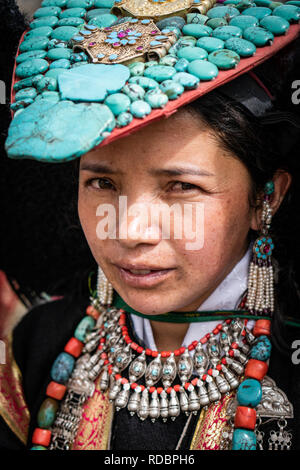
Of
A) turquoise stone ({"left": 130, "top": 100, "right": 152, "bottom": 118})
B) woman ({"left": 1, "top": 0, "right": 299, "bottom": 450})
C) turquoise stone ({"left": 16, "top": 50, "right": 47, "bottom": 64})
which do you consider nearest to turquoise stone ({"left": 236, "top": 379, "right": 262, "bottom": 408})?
woman ({"left": 1, "top": 0, "right": 299, "bottom": 450})

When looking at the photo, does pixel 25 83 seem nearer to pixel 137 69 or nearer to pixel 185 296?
pixel 137 69

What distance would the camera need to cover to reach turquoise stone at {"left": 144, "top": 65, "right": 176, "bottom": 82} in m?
0.95

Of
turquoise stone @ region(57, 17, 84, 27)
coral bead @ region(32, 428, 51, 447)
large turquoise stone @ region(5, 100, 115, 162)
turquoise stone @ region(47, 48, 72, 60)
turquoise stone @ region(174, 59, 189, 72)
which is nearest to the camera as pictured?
large turquoise stone @ region(5, 100, 115, 162)

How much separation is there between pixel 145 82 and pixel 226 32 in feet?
0.79

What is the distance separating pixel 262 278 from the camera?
1.24 metres

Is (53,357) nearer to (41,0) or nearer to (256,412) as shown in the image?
(256,412)

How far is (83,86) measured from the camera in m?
0.94

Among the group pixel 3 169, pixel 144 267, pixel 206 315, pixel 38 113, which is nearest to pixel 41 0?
pixel 3 169

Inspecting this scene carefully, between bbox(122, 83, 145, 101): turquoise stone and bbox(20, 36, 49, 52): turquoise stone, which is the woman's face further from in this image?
bbox(20, 36, 49, 52): turquoise stone

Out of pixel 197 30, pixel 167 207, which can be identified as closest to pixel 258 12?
pixel 197 30

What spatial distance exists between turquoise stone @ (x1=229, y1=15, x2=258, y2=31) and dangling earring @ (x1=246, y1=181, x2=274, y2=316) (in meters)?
0.40

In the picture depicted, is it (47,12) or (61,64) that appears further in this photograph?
(47,12)

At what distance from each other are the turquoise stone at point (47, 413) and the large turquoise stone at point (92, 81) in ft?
2.93

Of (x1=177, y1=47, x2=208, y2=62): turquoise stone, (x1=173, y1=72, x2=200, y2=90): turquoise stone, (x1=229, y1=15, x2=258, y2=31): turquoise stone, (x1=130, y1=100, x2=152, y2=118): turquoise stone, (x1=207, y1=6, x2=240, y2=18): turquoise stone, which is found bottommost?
(x1=130, y1=100, x2=152, y2=118): turquoise stone
